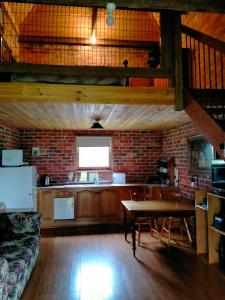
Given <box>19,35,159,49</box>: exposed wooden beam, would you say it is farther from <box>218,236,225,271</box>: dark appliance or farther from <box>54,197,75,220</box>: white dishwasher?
<box>218,236,225,271</box>: dark appliance

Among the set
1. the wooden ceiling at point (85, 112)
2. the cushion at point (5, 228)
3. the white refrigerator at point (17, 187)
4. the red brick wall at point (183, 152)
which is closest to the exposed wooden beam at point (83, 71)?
the wooden ceiling at point (85, 112)

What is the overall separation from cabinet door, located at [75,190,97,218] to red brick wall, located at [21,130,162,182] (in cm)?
80

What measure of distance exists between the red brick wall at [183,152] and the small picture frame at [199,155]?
0.41 feet

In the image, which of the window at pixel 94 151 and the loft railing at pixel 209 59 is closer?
the loft railing at pixel 209 59

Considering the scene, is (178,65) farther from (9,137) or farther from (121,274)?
(9,137)

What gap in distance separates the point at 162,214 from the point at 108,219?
7.28 ft

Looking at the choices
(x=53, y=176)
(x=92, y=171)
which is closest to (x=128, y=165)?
(x=92, y=171)

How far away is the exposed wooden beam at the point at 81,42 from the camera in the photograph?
593 cm

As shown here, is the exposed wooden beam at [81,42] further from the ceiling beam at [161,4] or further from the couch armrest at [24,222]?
the couch armrest at [24,222]

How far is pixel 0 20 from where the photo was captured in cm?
399

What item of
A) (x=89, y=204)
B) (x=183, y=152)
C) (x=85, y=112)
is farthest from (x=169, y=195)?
(x=85, y=112)

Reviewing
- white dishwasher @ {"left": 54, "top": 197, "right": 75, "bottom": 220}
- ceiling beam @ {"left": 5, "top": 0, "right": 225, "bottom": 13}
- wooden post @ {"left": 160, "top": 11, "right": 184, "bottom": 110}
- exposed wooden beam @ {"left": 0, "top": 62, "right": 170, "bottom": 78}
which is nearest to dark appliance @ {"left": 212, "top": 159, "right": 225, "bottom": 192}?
wooden post @ {"left": 160, "top": 11, "right": 184, "bottom": 110}

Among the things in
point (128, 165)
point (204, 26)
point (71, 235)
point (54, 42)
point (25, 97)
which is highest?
point (54, 42)

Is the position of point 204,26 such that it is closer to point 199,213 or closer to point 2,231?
point 199,213
